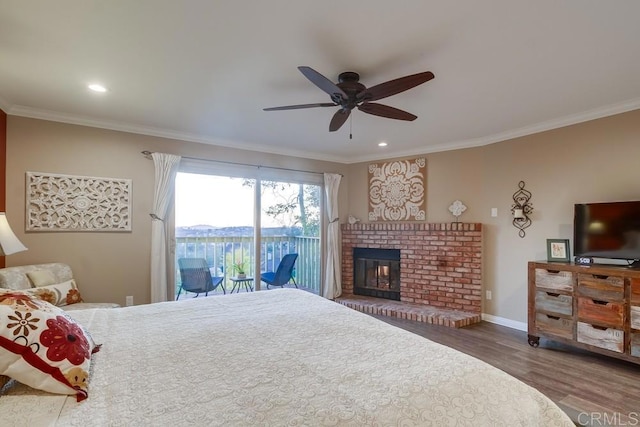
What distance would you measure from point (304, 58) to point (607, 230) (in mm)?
3238

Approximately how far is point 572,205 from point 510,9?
2.67 m

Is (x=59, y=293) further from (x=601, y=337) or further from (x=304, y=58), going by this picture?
(x=601, y=337)

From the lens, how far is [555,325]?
3.16 meters

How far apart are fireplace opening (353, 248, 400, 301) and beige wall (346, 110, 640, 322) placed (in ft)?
3.04

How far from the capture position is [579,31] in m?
1.89

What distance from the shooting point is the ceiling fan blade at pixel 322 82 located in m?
1.94

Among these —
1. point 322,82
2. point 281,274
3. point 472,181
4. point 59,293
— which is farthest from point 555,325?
point 59,293

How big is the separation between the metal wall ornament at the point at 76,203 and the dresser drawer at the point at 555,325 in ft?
15.3

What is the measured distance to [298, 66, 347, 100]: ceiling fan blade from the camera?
1935 millimetres

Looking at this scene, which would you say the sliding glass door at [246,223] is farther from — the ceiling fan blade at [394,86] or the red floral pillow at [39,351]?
the red floral pillow at [39,351]

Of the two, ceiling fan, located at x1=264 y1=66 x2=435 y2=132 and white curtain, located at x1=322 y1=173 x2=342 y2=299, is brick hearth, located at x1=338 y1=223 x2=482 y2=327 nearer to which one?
white curtain, located at x1=322 y1=173 x2=342 y2=299

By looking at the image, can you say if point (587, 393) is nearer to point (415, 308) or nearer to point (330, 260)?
point (415, 308)

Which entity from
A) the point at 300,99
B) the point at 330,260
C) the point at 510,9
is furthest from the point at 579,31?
the point at 330,260

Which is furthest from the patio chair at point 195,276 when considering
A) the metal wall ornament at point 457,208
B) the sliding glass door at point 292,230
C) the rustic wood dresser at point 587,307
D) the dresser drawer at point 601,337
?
the dresser drawer at point 601,337
